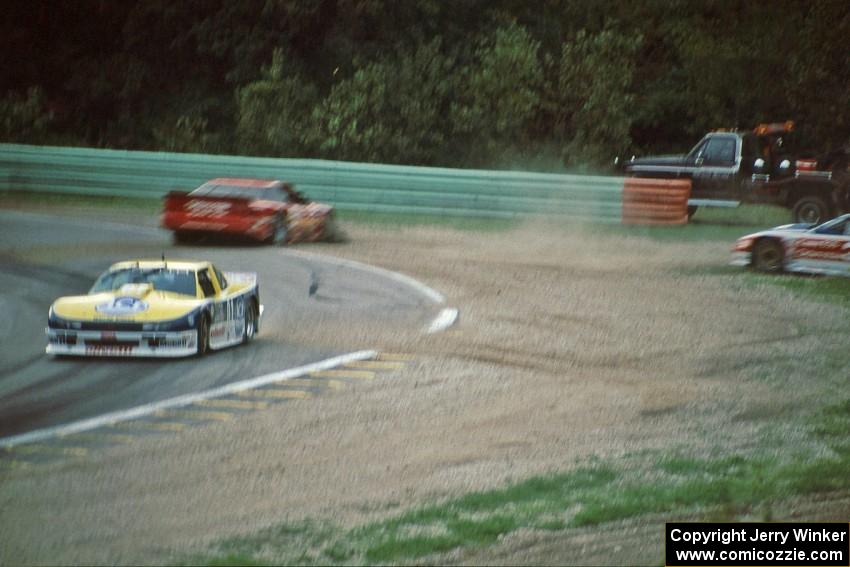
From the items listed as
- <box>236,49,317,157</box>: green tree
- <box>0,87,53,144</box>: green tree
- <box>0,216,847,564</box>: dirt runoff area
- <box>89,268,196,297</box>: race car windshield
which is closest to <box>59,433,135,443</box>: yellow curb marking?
<box>0,216,847,564</box>: dirt runoff area

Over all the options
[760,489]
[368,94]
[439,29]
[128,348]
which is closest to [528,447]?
[760,489]

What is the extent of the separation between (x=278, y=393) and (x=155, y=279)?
8.71ft

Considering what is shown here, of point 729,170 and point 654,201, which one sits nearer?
point 654,201

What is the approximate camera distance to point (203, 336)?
13.2m

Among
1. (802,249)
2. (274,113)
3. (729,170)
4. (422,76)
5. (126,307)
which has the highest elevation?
(422,76)

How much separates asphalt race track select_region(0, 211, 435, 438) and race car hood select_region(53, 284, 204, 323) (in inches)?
17.9

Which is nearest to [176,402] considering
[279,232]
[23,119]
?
[279,232]

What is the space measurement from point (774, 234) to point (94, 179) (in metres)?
15.1

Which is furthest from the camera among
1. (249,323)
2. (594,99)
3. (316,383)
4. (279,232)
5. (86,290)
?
(594,99)

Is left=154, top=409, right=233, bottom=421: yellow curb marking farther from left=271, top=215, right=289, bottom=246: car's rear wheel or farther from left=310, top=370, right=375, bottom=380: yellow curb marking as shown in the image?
left=271, top=215, right=289, bottom=246: car's rear wheel

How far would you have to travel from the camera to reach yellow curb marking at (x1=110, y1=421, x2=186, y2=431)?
10.5 m

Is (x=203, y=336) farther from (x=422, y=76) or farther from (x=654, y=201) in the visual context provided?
(x=422, y=76)

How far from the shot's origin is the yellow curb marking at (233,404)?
11.3 m

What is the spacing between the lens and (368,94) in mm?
35844
